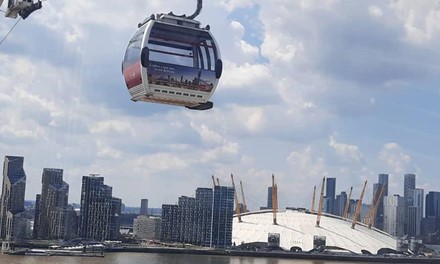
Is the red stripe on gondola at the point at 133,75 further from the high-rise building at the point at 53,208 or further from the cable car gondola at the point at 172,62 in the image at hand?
the high-rise building at the point at 53,208

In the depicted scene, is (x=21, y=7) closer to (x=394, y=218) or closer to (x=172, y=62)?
(x=172, y=62)

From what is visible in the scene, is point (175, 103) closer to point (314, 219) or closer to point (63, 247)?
point (63, 247)

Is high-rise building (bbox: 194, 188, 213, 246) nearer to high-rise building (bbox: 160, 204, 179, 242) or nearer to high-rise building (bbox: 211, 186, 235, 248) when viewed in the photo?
high-rise building (bbox: 211, 186, 235, 248)

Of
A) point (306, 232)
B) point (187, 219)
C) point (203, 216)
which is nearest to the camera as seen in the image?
point (306, 232)

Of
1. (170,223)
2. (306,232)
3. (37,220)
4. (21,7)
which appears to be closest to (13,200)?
(37,220)

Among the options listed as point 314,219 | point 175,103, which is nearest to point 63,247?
point 314,219

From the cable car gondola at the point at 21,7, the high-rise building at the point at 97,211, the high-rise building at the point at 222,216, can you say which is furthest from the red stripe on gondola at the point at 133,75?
the high-rise building at the point at 97,211
